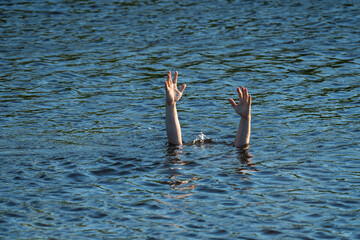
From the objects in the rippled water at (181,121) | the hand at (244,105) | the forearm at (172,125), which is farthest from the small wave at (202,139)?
the hand at (244,105)

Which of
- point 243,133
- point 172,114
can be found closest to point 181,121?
point 172,114

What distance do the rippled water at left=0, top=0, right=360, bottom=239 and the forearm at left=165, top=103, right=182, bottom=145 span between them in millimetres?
219

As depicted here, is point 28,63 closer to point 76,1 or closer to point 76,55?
point 76,55

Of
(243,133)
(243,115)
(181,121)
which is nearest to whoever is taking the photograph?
(243,115)

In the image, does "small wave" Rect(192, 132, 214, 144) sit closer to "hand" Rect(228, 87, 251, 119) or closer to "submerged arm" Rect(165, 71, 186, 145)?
"submerged arm" Rect(165, 71, 186, 145)

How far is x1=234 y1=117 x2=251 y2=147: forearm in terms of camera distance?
33.5 feet

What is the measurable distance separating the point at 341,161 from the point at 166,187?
296cm

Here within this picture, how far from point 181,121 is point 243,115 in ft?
7.48

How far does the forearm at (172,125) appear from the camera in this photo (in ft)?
33.6

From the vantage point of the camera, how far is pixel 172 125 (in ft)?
33.9

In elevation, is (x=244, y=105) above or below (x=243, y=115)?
above

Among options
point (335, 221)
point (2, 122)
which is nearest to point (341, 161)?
point (335, 221)

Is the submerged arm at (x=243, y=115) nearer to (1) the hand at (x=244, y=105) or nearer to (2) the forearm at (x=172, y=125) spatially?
(1) the hand at (x=244, y=105)

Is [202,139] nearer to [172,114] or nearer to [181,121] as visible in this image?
[172,114]
